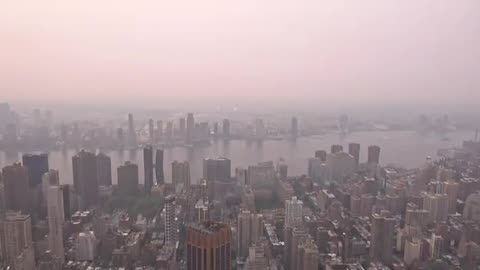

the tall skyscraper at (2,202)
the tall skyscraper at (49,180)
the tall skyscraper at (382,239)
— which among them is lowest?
the tall skyscraper at (382,239)

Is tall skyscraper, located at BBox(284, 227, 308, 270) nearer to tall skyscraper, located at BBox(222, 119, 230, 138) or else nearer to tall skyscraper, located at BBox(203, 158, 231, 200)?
tall skyscraper, located at BBox(203, 158, 231, 200)

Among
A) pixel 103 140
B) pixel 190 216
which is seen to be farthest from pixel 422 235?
pixel 103 140

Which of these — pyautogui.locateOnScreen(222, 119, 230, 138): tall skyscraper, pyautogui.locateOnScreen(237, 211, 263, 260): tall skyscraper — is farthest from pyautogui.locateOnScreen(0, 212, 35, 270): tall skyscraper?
pyautogui.locateOnScreen(222, 119, 230, 138): tall skyscraper

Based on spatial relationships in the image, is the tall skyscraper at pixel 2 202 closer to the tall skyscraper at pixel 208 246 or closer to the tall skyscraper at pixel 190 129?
the tall skyscraper at pixel 208 246

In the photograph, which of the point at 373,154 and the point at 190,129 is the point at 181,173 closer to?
the point at 190,129

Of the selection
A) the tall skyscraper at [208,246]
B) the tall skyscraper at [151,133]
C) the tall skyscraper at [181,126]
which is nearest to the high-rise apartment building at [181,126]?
the tall skyscraper at [181,126]

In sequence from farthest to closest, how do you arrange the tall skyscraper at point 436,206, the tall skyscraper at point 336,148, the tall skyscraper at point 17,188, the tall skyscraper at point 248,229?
the tall skyscraper at point 336,148
the tall skyscraper at point 436,206
the tall skyscraper at point 17,188
the tall skyscraper at point 248,229
